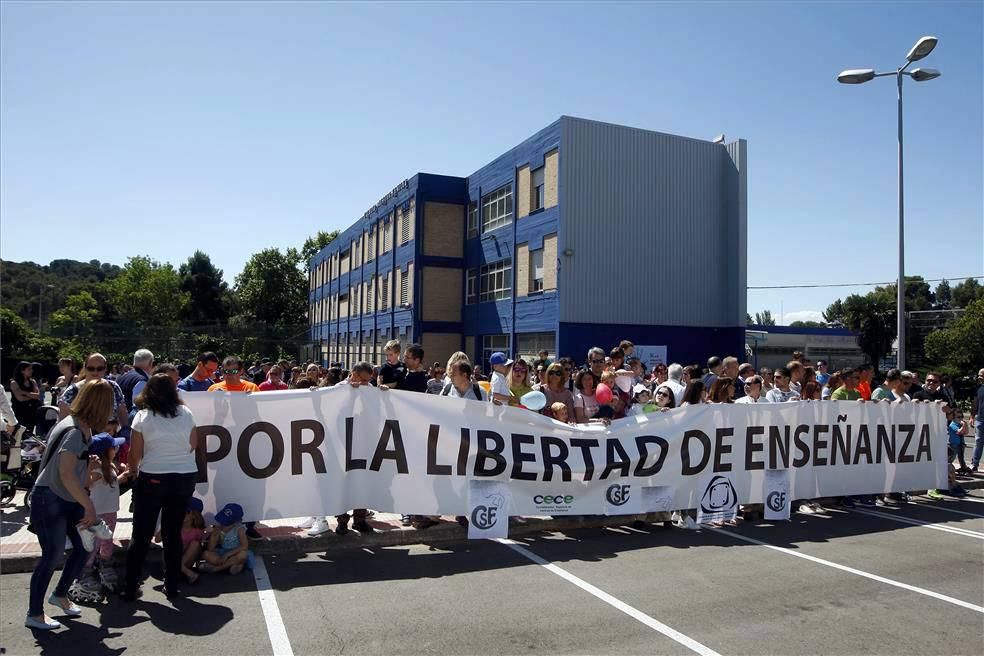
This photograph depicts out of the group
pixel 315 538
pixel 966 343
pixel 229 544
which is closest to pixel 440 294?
pixel 966 343

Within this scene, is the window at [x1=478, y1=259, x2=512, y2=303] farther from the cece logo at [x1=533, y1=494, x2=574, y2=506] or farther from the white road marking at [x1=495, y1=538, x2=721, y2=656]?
the white road marking at [x1=495, y1=538, x2=721, y2=656]

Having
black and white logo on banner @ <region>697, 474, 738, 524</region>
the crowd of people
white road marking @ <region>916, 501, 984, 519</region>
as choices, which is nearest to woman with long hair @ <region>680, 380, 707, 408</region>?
the crowd of people

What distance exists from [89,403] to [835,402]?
9.34 metres

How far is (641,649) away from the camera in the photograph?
15.8ft

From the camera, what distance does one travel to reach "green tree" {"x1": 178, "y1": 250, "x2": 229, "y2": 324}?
93594 mm

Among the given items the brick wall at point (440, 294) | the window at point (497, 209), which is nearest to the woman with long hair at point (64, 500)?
the window at point (497, 209)

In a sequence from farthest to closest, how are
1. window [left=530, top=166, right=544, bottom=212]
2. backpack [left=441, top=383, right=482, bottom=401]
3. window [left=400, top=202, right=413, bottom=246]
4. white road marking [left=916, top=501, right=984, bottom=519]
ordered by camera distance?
window [left=400, top=202, right=413, bottom=246] < window [left=530, top=166, right=544, bottom=212] < white road marking [left=916, top=501, right=984, bottom=519] < backpack [left=441, top=383, right=482, bottom=401]

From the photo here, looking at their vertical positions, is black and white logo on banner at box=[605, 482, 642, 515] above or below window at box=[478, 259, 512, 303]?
below

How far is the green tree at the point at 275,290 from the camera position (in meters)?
86.7

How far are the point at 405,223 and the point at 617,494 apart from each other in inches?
1294

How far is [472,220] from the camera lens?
36.6 m

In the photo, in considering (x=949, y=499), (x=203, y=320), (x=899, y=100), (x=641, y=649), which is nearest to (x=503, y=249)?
(x=899, y=100)

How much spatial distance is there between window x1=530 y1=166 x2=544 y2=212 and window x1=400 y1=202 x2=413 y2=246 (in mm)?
10366

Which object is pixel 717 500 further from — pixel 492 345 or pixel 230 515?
pixel 492 345
